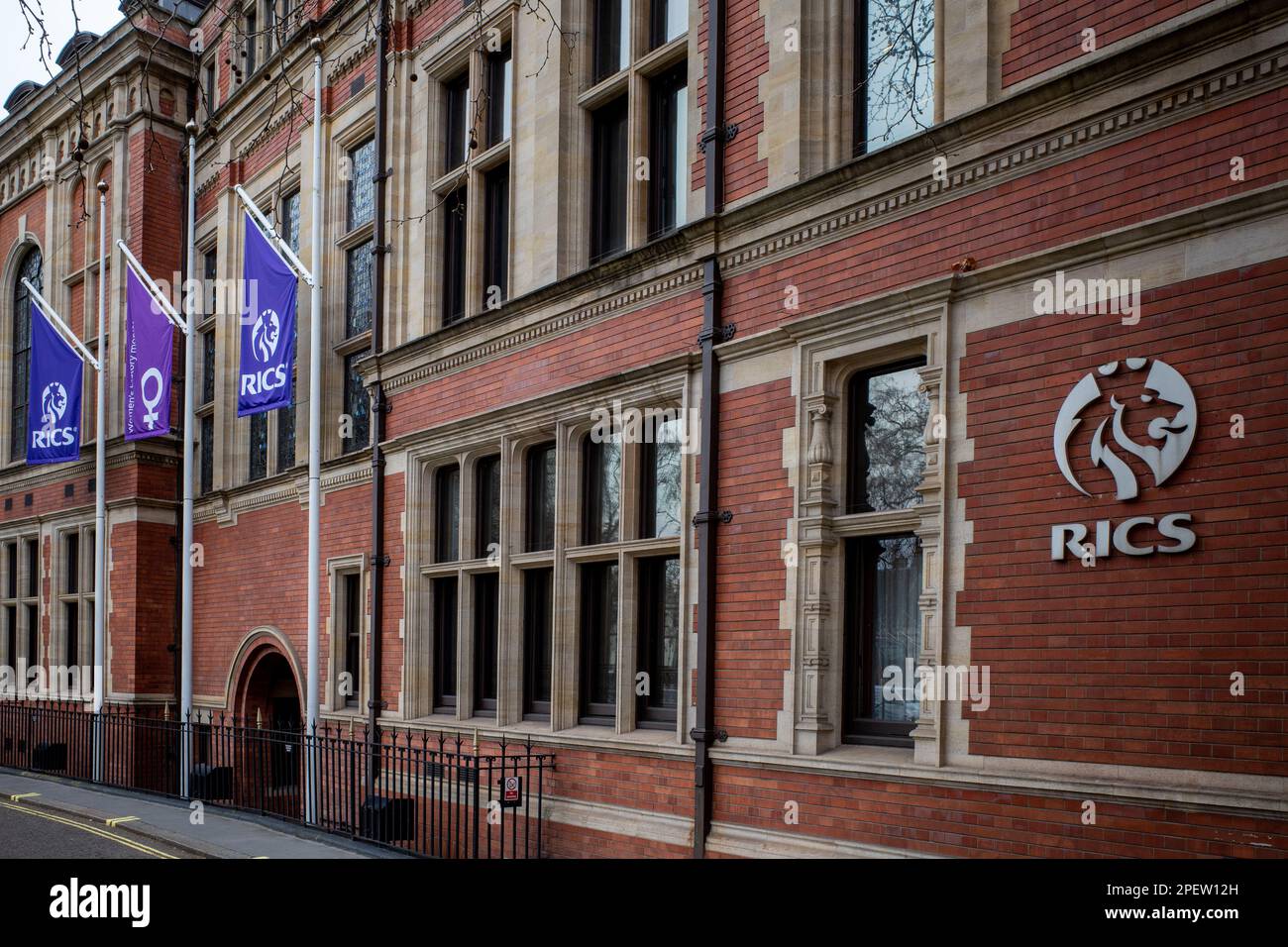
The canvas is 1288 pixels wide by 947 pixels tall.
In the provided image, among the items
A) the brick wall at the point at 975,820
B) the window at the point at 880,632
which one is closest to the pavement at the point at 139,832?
the brick wall at the point at 975,820

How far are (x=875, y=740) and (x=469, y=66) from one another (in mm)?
9739

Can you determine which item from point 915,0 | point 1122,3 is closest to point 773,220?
point 915,0

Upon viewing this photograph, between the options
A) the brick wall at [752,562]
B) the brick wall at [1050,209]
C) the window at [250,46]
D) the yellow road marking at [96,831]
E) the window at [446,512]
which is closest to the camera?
the brick wall at [1050,209]

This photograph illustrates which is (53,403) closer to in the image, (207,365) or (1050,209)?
(207,365)

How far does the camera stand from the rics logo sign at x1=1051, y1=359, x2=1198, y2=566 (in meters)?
7.12

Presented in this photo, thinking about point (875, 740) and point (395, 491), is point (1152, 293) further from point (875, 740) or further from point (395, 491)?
point (395, 491)

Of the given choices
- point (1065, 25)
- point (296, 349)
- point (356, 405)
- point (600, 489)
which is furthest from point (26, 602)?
point (1065, 25)

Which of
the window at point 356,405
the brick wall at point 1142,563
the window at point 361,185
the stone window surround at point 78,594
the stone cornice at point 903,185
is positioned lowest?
the stone window surround at point 78,594

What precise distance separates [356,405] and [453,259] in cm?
364

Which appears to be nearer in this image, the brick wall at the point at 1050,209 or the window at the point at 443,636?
the brick wall at the point at 1050,209

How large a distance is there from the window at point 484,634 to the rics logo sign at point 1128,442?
313 inches

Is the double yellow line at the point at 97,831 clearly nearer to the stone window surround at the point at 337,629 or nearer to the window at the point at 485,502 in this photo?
the stone window surround at the point at 337,629

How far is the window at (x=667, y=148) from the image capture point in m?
12.0

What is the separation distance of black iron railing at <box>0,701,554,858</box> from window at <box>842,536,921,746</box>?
3079 mm
